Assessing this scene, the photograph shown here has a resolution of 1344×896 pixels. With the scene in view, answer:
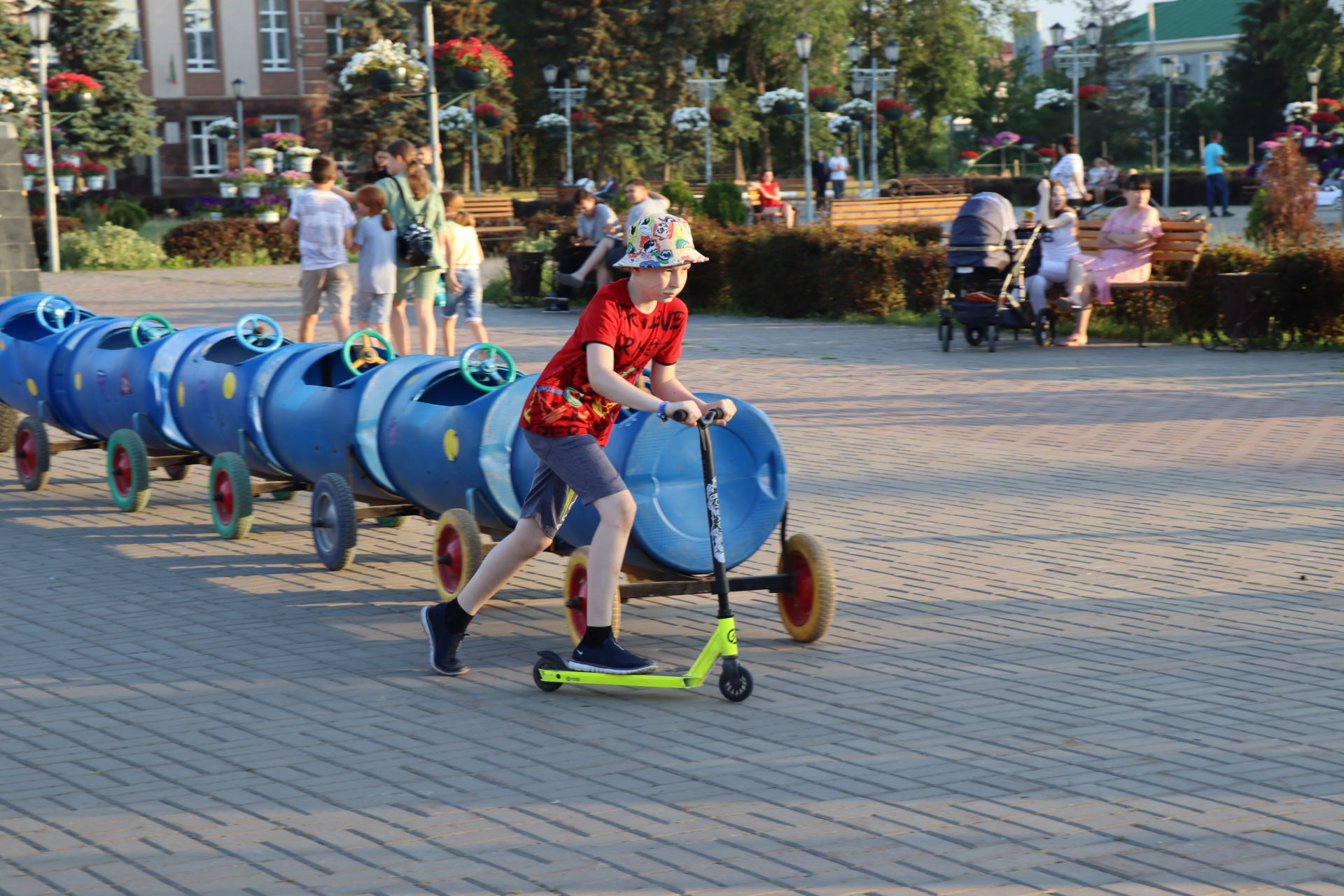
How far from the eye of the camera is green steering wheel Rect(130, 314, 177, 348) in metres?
9.51

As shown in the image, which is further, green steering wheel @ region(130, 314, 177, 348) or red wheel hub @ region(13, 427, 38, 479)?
red wheel hub @ region(13, 427, 38, 479)

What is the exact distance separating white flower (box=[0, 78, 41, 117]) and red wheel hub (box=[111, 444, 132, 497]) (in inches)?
1129

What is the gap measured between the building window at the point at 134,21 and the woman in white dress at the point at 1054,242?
161 feet

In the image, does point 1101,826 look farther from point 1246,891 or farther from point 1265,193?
point 1265,193

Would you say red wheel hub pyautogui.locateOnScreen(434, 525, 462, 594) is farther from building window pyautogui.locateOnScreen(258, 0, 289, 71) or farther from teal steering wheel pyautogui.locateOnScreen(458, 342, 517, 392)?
building window pyautogui.locateOnScreen(258, 0, 289, 71)

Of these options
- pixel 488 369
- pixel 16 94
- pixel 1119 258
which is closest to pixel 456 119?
pixel 16 94

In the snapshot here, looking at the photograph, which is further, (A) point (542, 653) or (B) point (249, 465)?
(B) point (249, 465)

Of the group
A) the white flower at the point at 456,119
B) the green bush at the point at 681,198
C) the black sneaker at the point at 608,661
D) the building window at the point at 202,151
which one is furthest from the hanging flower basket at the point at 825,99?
the black sneaker at the point at 608,661

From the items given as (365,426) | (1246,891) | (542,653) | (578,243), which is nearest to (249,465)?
(365,426)

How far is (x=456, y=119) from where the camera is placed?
176 feet

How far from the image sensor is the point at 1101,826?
422 cm

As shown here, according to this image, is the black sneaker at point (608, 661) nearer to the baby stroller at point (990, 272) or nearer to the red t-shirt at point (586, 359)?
the red t-shirt at point (586, 359)

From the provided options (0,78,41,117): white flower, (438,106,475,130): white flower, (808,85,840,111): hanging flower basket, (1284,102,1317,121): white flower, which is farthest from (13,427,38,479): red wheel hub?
(438,106,475,130): white flower

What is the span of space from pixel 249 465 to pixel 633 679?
3938 millimetres
